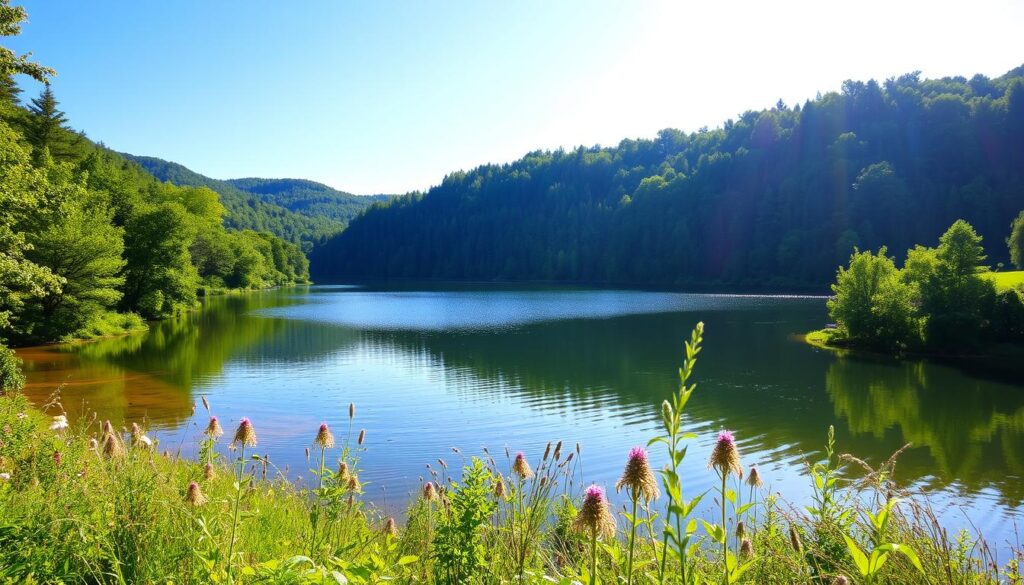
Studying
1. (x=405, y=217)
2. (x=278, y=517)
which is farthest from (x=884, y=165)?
(x=405, y=217)

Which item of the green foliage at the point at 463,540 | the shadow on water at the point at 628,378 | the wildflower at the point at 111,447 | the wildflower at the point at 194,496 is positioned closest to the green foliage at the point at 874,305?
the shadow on water at the point at 628,378

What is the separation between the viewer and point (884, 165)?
332 feet

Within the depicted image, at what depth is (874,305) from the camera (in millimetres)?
33531

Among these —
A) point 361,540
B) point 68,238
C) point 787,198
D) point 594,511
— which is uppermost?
point 787,198

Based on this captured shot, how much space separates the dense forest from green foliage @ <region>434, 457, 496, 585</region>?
51.4 feet

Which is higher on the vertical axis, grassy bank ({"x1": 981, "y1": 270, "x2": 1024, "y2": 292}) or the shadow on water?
grassy bank ({"x1": 981, "y1": 270, "x2": 1024, "y2": 292})

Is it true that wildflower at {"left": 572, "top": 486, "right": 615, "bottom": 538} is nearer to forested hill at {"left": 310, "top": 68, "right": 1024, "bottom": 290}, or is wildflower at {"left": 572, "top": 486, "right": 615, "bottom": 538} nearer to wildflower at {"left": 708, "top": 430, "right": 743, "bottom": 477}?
wildflower at {"left": 708, "top": 430, "right": 743, "bottom": 477}

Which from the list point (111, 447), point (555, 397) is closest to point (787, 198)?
point (555, 397)

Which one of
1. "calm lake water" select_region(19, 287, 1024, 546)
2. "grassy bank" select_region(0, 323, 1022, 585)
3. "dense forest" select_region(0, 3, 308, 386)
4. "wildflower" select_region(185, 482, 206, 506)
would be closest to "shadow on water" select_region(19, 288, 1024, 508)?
"calm lake water" select_region(19, 287, 1024, 546)

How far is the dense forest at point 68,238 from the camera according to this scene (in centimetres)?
1681

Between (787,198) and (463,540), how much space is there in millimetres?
117255

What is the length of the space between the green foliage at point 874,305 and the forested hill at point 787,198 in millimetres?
56555

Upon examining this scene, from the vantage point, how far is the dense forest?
16.8m

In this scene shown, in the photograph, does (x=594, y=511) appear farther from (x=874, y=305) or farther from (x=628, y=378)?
(x=874, y=305)
